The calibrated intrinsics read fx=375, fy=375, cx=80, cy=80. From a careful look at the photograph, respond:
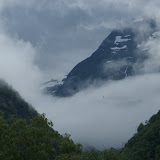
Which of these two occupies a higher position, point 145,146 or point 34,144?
point 145,146

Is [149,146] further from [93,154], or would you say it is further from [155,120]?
[93,154]

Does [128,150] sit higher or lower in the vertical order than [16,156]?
higher

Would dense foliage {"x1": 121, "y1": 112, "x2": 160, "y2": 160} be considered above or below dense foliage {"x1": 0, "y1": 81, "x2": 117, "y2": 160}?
above

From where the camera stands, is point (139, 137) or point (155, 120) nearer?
point (139, 137)

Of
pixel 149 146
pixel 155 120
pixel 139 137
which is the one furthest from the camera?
pixel 155 120

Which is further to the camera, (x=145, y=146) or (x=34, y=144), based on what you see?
(x=145, y=146)

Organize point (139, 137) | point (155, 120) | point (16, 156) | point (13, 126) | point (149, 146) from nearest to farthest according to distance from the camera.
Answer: point (16, 156) → point (13, 126) → point (149, 146) → point (139, 137) → point (155, 120)

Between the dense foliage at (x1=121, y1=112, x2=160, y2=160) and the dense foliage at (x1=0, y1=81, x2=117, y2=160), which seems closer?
the dense foliage at (x1=0, y1=81, x2=117, y2=160)

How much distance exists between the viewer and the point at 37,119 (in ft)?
181

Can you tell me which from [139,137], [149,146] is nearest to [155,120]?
[139,137]

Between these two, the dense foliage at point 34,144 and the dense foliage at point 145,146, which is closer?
the dense foliage at point 34,144

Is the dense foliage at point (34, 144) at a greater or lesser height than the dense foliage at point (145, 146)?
lesser

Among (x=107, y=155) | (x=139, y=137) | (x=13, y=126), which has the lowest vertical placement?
(x=107, y=155)

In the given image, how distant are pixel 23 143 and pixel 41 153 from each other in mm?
2998
